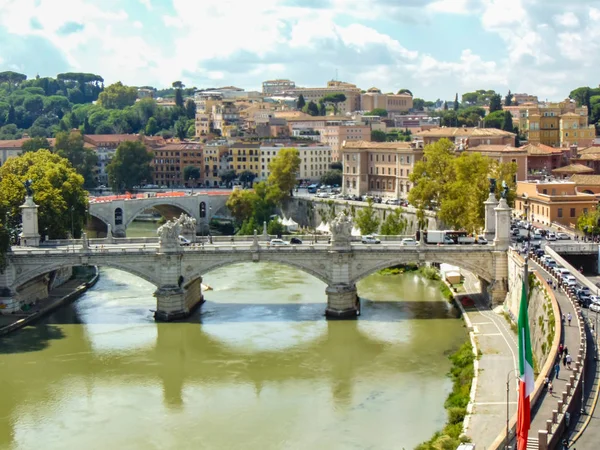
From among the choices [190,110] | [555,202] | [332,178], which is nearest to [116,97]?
[190,110]

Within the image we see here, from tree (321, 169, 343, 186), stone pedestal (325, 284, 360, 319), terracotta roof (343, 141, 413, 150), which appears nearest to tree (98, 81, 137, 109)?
tree (321, 169, 343, 186)

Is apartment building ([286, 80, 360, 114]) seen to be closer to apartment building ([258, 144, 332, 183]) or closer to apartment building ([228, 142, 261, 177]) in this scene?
apartment building ([228, 142, 261, 177])

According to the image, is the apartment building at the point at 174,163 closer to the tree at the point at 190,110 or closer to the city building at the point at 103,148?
the city building at the point at 103,148

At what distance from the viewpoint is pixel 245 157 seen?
81.9 meters

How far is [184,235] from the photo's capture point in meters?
39.0

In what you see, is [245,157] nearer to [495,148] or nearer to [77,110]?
[495,148]

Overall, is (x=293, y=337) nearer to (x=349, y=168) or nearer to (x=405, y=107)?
(x=349, y=168)

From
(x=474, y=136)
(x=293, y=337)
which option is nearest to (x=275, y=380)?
(x=293, y=337)

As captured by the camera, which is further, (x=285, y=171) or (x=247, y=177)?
(x=247, y=177)

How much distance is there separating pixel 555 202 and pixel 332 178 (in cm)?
3192

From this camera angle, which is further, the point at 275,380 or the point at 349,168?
the point at 349,168

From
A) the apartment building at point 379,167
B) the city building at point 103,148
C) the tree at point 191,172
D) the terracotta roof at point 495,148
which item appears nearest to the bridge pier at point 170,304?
the terracotta roof at point 495,148

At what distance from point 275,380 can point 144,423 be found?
4749 mm

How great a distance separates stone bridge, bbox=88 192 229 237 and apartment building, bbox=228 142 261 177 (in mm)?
14271
